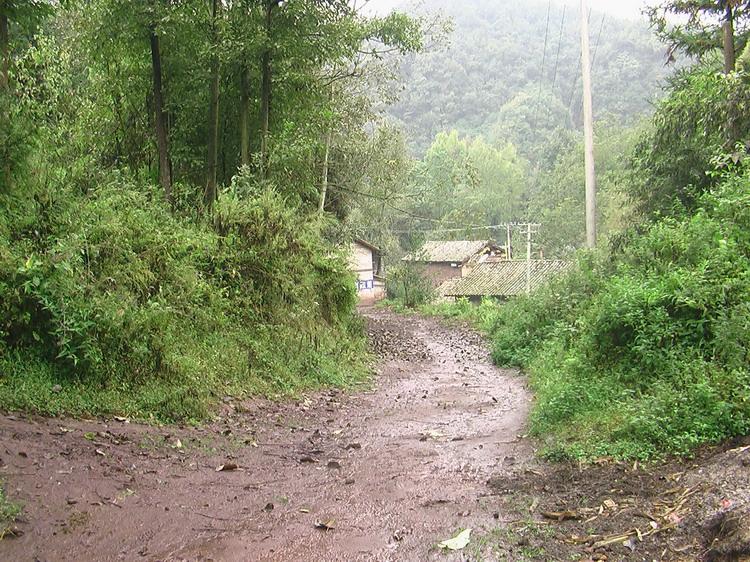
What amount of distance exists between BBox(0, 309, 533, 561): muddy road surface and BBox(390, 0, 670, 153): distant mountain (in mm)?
63470

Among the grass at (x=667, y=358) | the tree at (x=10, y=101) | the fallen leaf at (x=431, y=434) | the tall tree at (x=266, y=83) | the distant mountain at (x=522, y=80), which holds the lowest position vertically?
the fallen leaf at (x=431, y=434)

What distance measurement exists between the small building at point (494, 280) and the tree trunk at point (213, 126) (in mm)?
31378

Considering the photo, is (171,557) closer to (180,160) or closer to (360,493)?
(360,493)

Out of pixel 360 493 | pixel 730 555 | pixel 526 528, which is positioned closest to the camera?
pixel 730 555

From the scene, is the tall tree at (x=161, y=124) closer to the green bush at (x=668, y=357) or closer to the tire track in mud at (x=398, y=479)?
the tire track in mud at (x=398, y=479)

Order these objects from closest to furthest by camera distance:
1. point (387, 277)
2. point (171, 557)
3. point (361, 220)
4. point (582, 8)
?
point (171, 557)
point (582, 8)
point (361, 220)
point (387, 277)

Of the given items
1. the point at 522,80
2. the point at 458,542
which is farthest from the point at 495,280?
the point at 522,80

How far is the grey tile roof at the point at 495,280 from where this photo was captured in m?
44.2

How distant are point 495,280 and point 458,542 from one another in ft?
141

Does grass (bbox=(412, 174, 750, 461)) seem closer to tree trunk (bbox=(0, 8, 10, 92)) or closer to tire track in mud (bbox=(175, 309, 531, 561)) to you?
tire track in mud (bbox=(175, 309, 531, 561))

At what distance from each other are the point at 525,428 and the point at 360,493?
11.2 feet

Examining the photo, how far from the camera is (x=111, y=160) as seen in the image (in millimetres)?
15031

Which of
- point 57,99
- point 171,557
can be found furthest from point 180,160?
point 171,557

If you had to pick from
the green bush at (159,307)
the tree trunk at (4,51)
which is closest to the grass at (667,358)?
the green bush at (159,307)
